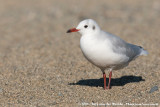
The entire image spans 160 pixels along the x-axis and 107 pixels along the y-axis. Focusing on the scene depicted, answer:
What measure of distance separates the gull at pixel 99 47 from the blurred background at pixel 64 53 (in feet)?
1.86

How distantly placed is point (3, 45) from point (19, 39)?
2.22ft

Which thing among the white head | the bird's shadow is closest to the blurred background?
the bird's shadow

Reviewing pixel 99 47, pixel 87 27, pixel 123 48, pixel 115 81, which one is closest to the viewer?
pixel 99 47

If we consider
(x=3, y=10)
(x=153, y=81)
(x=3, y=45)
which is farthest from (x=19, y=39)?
(x=153, y=81)

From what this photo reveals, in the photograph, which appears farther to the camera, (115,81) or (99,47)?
(115,81)

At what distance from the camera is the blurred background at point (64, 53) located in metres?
5.31

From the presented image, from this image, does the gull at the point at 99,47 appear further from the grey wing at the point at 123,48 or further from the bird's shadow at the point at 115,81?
the bird's shadow at the point at 115,81

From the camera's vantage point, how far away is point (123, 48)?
5.54 m

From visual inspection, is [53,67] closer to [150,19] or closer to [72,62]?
[72,62]

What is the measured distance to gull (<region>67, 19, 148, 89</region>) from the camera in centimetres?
507

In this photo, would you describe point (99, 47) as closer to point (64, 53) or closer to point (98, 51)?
point (98, 51)

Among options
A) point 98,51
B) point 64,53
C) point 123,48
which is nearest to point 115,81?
point 123,48

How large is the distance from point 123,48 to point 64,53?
290cm

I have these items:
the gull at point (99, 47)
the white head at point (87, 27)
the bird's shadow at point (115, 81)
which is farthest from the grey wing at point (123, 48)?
the bird's shadow at point (115, 81)
